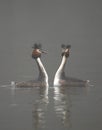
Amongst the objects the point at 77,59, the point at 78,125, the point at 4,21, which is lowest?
the point at 78,125

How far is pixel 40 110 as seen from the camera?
29.0ft

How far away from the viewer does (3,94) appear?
10469 mm

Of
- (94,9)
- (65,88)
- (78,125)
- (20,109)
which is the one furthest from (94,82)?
(94,9)

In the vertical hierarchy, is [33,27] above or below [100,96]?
above

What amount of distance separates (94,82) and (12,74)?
194 centimetres

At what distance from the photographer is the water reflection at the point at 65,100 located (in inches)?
328

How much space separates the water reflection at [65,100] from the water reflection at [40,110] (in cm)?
15

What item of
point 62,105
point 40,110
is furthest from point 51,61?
point 40,110

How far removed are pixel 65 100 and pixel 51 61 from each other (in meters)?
6.25

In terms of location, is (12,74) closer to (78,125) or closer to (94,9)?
(78,125)

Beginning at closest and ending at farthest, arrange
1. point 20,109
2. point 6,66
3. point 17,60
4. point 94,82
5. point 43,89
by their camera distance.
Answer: point 20,109
point 43,89
point 94,82
point 6,66
point 17,60

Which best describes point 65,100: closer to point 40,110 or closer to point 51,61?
point 40,110

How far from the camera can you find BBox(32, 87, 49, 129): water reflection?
26.3 feet

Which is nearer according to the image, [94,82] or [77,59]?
[94,82]
